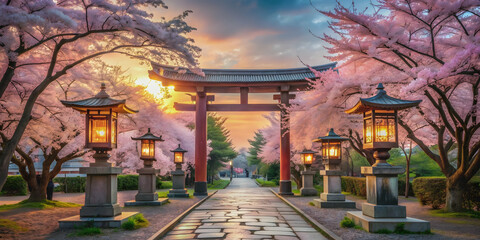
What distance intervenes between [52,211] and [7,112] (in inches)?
147

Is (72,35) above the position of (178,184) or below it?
above

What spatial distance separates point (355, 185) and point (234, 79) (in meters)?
9.47

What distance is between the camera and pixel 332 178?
15.9 m

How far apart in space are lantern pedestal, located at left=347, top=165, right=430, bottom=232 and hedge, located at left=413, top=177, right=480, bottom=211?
4.80 meters

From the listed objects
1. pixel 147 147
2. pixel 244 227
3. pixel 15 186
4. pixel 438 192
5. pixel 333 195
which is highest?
pixel 147 147

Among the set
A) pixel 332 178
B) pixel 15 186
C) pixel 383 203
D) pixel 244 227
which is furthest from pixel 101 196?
pixel 15 186

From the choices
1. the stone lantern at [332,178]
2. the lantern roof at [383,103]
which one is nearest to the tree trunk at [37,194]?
the stone lantern at [332,178]

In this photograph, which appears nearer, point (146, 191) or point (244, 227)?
point (244, 227)

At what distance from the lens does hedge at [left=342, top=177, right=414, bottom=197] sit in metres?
20.9

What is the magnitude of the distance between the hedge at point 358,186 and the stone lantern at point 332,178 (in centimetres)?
482

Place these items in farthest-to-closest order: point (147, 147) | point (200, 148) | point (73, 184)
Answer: point (73, 184), point (200, 148), point (147, 147)

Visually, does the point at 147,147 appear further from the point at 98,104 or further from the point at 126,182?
the point at 126,182

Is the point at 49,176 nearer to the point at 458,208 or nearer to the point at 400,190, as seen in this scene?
the point at 458,208

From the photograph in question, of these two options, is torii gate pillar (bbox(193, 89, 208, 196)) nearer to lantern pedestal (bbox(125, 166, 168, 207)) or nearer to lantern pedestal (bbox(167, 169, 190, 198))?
lantern pedestal (bbox(167, 169, 190, 198))
